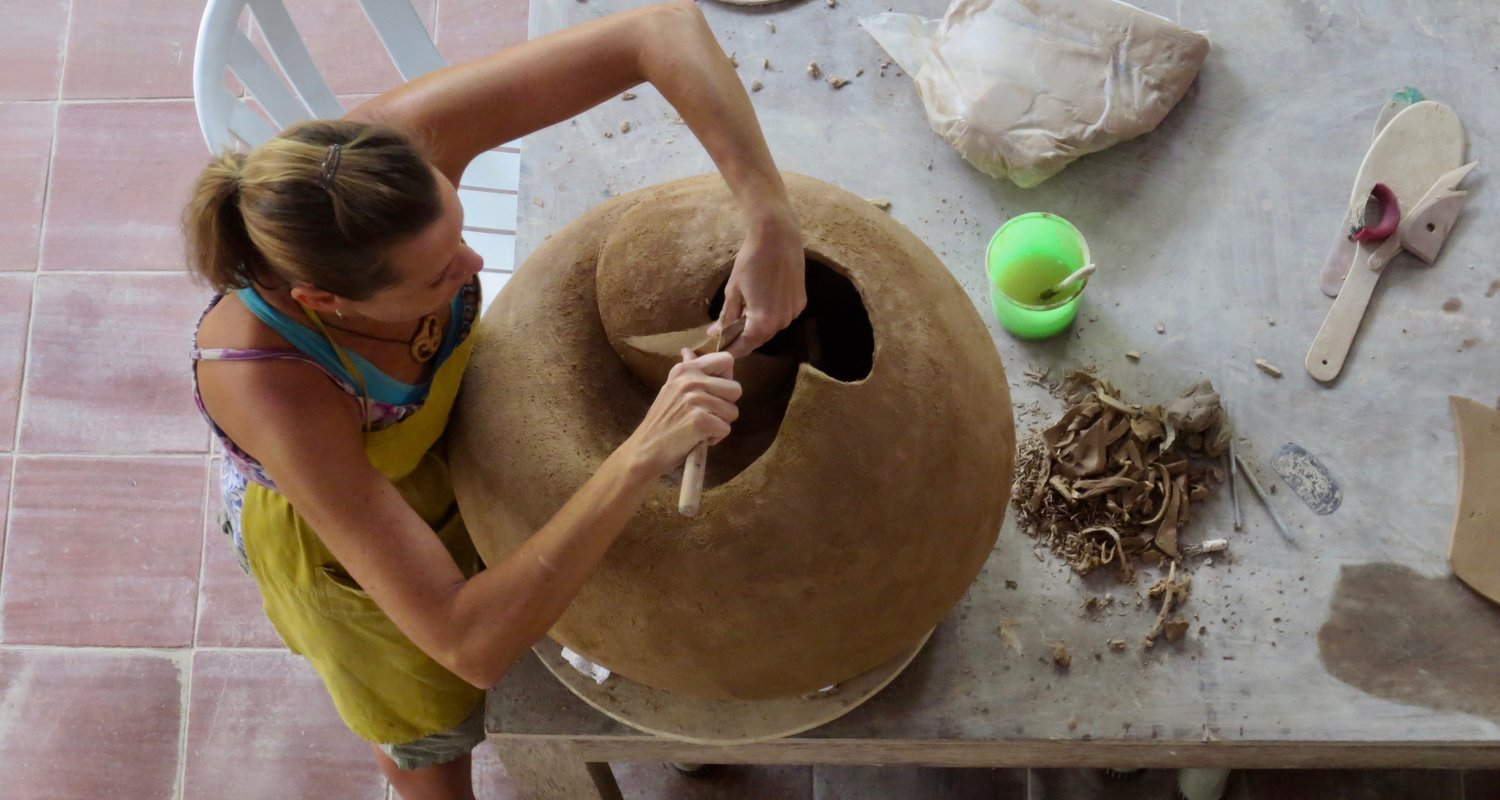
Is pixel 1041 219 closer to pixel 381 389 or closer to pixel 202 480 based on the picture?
pixel 381 389


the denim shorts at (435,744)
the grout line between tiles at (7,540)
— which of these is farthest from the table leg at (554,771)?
the grout line between tiles at (7,540)

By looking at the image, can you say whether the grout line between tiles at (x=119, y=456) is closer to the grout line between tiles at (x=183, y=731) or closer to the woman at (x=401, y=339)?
the grout line between tiles at (x=183, y=731)

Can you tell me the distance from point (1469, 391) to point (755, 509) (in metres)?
1.21

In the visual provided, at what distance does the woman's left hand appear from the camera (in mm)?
1164

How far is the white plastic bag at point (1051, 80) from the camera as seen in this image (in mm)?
1786

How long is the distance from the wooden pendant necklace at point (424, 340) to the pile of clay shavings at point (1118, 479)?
0.83 m

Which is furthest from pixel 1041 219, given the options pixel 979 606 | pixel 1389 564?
pixel 1389 564

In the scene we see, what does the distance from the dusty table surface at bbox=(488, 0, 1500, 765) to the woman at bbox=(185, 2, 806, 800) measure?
37 cm

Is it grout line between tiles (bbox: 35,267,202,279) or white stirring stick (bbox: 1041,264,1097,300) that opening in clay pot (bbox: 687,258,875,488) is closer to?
white stirring stick (bbox: 1041,264,1097,300)

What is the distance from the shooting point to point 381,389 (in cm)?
129

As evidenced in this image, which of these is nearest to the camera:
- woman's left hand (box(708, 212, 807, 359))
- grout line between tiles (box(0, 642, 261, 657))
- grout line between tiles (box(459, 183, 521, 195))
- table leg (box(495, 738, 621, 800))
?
woman's left hand (box(708, 212, 807, 359))

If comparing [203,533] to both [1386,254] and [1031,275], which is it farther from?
[1386,254]

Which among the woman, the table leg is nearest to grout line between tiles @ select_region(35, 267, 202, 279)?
the woman

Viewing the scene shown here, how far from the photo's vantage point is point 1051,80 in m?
1.81
